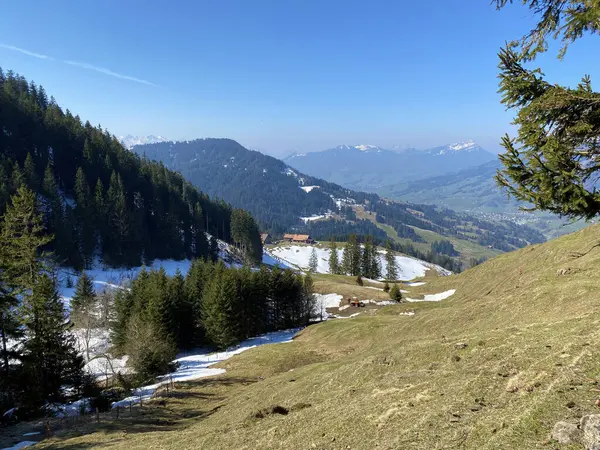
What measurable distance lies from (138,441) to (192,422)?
6.09 meters

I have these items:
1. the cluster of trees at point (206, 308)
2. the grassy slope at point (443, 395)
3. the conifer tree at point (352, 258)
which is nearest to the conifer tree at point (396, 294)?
the cluster of trees at point (206, 308)

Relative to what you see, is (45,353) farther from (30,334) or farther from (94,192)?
(94,192)

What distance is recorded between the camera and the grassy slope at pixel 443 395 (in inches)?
404

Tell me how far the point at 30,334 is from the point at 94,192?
9848 centimetres

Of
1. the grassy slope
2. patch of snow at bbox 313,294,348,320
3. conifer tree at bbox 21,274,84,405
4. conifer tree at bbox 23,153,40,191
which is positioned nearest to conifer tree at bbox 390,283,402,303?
patch of snow at bbox 313,294,348,320

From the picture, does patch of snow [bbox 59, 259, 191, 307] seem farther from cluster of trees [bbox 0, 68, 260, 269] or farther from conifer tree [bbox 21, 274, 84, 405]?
conifer tree [bbox 21, 274, 84, 405]

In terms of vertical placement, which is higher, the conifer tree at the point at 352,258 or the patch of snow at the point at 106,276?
the patch of snow at the point at 106,276

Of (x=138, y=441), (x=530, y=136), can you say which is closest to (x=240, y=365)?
(x=138, y=441)

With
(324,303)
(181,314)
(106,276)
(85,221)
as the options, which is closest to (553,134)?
(181,314)

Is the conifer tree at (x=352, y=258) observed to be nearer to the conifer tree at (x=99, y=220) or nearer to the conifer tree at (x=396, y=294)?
the conifer tree at (x=396, y=294)

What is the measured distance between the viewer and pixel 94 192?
118 metres

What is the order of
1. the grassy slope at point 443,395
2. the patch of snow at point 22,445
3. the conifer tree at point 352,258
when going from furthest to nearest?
the conifer tree at point 352,258
the patch of snow at point 22,445
the grassy slope at point 443,395

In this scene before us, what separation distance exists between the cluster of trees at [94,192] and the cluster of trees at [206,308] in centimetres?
4517

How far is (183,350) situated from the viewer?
65.1m
